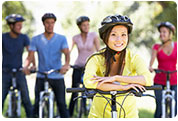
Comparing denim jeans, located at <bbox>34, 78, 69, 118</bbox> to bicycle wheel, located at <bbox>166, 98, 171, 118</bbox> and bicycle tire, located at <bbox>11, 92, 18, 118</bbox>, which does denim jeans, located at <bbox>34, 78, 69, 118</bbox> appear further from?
bicycle wheel, located at <bbox>166, 98, 171, 118</bbox>

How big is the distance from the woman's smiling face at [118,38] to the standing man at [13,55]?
392 cm

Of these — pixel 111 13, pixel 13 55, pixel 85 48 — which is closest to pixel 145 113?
pixel 85 48

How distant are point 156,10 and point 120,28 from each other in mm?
19033

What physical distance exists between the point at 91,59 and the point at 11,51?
391cm

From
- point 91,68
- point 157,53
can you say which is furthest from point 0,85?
point 91,68

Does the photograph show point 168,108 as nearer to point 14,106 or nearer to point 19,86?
point 19,86

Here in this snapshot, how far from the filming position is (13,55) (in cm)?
716

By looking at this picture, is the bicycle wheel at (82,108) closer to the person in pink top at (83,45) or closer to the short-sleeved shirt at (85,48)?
the person in pink top at (83,45)

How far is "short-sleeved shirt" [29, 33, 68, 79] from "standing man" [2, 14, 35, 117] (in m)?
0.76

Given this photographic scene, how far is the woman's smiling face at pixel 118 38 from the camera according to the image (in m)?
3.50

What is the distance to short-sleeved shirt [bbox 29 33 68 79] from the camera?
21.4 ft

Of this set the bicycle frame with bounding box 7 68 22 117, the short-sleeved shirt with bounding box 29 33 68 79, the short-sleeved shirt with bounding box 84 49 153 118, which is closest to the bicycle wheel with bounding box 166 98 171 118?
the short-sleeved shirt with bounding box 29 33 68 79

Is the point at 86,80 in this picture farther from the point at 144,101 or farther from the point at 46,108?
the point at 144,101

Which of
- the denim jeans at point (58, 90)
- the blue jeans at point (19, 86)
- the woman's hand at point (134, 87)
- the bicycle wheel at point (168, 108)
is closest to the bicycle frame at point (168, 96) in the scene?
the bicycle wheel at point (168, 108)
